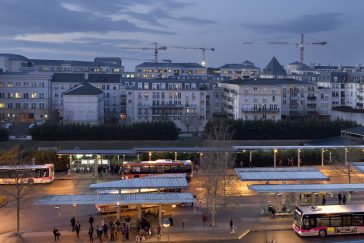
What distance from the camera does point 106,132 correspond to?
53.0 meters

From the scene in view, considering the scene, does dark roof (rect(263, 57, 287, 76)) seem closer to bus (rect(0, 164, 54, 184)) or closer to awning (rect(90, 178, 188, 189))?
bus (rect(0, 164, 54, 184))

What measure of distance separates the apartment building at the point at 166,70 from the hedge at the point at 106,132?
50539 mm

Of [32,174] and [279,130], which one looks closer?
[32,174]

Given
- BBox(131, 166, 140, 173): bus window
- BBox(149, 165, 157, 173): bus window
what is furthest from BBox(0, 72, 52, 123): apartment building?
BBox(149, 165, 157, 173): bus window

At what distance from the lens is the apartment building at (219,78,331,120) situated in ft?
210

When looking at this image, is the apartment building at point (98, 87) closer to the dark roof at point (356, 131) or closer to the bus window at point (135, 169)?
the dark roof at point (356, 131)

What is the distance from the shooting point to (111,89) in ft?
241

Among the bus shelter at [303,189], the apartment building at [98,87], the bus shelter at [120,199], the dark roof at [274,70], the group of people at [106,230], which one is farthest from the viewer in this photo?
the dark roof at [274,70]

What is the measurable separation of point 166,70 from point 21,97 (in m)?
43.7

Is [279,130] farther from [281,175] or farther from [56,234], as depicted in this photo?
[56,234]

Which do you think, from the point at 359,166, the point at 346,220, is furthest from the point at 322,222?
the point at 359,166

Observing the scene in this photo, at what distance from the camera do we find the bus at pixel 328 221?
21984 millimetres

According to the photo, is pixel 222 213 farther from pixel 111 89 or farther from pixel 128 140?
pixel 111 89

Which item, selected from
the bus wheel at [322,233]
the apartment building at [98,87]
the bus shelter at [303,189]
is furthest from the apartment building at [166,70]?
the bus wheel at [322,233]
